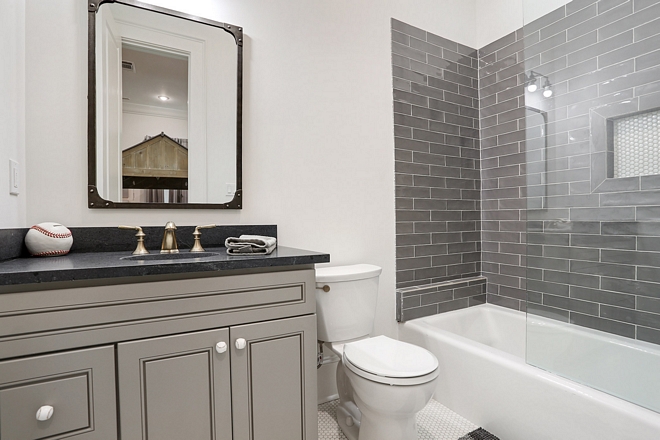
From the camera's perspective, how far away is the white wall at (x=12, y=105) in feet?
4.09

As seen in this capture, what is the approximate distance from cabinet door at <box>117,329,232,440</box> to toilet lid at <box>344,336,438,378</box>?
0.56 meters

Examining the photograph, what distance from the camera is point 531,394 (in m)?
1.55

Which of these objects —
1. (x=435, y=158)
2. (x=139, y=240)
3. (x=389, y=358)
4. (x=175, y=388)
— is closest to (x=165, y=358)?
(x=175, y=388)

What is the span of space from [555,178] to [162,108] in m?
1.92

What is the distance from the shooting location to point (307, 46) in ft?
6.55

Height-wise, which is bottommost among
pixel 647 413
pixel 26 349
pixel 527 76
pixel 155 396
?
pixel 647 413

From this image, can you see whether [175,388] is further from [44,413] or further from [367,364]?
[367,364]

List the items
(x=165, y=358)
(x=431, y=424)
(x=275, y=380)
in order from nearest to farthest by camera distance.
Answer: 1. (x=165, y=358)
2. (x=275, y=380)
3. (x=431, y=424)

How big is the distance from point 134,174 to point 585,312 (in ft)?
7.21

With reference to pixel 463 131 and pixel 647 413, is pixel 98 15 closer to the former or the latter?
pixel 463 131

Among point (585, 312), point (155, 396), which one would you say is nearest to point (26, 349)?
point (155, 396)

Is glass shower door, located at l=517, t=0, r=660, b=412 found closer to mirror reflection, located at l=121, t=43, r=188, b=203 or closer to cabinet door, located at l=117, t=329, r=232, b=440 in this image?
cabinet door, located at l=117, t=329, r=232, b=440

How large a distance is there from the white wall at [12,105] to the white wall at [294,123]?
0.03 meters

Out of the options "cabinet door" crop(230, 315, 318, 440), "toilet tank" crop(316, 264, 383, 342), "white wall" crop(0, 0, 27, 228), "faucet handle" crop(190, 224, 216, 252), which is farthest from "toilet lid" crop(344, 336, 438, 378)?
Result: "white wall" crop(0, 0, 27, 228)
